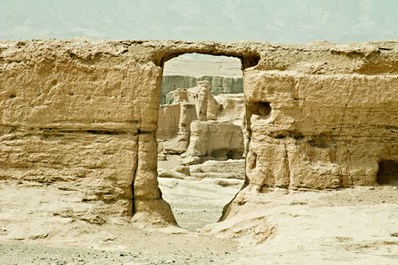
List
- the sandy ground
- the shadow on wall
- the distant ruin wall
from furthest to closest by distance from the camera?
the distant ruin wall < the shadow on wall < the sandy ground

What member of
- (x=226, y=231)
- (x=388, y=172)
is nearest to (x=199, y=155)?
(x=388, y=172)

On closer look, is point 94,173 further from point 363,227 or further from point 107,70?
point 363,227

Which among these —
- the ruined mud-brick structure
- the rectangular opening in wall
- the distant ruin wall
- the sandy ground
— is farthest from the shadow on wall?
the distant ruin wall

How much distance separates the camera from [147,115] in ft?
38.1

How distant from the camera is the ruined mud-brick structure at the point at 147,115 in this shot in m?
11.6

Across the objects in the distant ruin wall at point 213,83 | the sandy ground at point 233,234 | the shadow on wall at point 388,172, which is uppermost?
the distant ruin wall at point 213,83

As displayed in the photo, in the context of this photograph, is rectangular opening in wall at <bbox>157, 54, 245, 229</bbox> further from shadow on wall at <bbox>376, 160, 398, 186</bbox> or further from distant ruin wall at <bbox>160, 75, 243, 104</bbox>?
distant ruin wall at <bbox>160, 75, 243, 104</bbox>

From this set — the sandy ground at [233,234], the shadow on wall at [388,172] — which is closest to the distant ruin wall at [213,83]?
the shadow on wall at [388,172]

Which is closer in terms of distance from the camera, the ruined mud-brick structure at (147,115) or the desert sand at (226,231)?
the desert sand at (226,231)

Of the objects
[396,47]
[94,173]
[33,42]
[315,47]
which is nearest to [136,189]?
[94,173]

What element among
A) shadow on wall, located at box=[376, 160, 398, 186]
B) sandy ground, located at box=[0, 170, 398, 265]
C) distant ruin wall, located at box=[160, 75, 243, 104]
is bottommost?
sandy ground, located at box=[0, 170, 398, 265]

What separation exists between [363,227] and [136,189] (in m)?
3.92

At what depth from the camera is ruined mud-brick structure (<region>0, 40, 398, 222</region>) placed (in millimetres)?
11602

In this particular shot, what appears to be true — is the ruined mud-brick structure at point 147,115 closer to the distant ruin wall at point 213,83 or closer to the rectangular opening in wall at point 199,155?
the rectangular opening in wall at point 199,155
